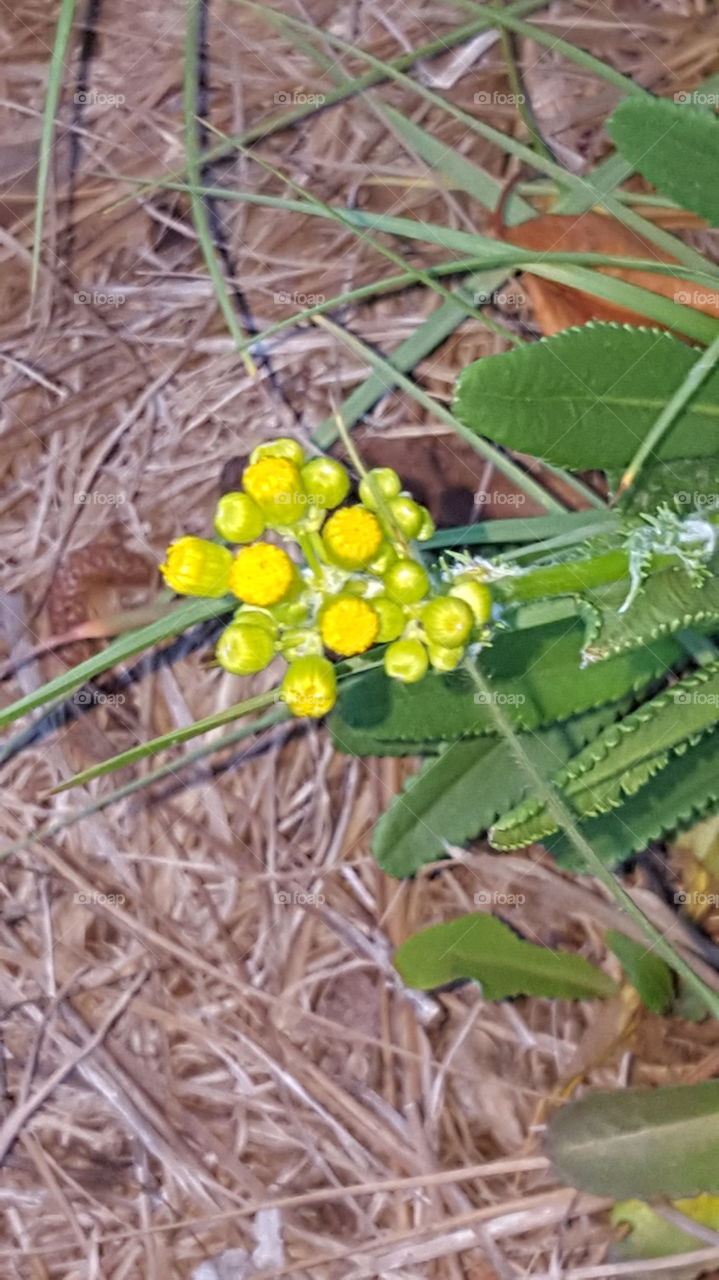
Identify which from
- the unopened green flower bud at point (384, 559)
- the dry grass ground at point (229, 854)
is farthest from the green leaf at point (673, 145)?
the unopened green flower bud at point (384, 559)

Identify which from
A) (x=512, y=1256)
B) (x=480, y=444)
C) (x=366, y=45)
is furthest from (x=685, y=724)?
(x=366, y=45)

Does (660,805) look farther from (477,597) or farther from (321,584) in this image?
(321,584)

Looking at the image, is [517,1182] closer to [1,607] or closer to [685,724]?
[685,724]

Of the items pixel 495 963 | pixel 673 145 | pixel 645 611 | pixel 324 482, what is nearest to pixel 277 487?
pixel 324 482

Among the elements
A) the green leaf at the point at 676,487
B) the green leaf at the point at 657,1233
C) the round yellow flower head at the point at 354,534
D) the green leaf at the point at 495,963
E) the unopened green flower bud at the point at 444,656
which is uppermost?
the round yellow flower head at the point at 354,534

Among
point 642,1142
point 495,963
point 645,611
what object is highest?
point 645,611

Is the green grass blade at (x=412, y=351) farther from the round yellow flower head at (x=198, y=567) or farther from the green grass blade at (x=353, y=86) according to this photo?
the round yellow flower head at (x=198, y=567)
